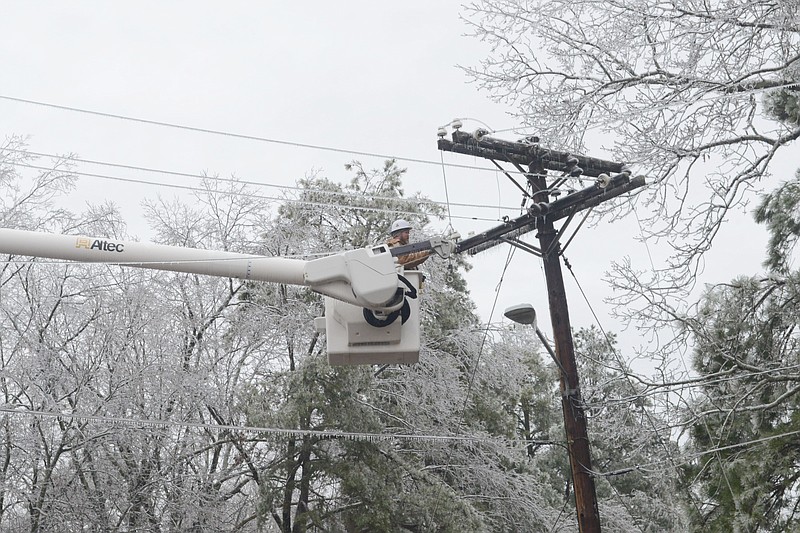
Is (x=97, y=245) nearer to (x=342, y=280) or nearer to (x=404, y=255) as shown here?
(x=342, y=280)

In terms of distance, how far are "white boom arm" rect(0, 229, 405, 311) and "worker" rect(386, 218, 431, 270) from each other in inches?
35.2

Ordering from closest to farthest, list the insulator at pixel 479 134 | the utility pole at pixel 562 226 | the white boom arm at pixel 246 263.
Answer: the white boom arm at pixel 246 263, the utility pole at pixel 562 226, the insulator at pixel 479 134

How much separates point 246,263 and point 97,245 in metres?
1.02

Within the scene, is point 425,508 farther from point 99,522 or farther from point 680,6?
point 680,6

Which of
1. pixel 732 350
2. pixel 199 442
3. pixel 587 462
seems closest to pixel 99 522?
pixel 199 442

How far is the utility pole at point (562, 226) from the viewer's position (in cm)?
935

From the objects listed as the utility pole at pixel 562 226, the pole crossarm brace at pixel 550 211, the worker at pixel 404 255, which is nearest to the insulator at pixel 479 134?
the utility pole at pixel 562 226

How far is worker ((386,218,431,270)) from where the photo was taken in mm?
7953

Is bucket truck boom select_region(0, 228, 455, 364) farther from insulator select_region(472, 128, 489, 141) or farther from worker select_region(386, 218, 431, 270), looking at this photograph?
→ insulator select_region(472, 128, 489, 141)

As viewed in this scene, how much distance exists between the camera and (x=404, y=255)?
25.9 ft

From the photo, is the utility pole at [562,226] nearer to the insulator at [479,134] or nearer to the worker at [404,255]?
the insulator at [479,134]

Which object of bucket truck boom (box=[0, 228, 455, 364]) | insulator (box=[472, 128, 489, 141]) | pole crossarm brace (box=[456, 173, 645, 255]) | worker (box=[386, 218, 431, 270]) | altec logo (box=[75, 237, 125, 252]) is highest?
insulator (box=[472, 128, 489, 141])

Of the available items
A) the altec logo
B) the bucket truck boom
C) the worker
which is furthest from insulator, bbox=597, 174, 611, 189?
the altec logo

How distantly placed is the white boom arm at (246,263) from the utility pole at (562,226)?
263cm
